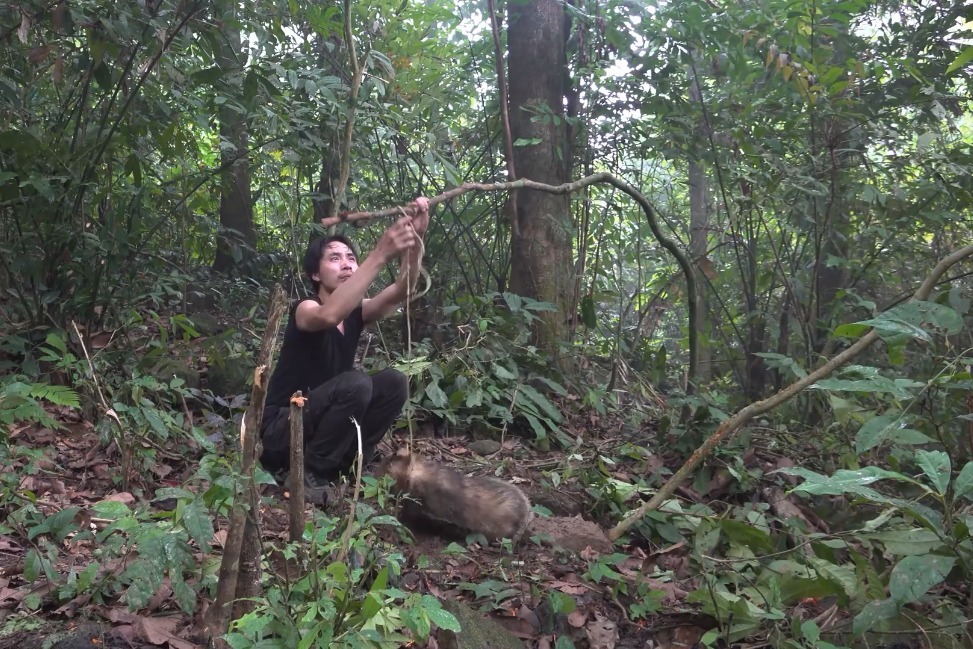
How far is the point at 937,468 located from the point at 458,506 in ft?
6.37

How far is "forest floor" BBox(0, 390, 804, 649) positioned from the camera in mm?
2332

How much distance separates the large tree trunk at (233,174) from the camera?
4383mm

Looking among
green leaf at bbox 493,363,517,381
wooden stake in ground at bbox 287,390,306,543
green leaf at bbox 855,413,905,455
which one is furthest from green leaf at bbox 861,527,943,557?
green leaf at bbox 493,363,517,381

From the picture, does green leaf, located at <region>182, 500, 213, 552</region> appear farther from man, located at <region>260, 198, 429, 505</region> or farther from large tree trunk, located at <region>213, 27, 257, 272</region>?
large tree trunk, located at <region>213, 27, 257, 272</region>

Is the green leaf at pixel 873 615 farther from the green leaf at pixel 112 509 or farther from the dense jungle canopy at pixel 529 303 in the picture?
the green leaf at pixel 112 509

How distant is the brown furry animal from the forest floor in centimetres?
8

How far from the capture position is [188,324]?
188 inches

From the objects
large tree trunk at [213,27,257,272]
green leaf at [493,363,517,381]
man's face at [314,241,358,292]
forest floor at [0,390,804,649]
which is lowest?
forest floor at [0,390,804,649]

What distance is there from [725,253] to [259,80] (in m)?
4.81

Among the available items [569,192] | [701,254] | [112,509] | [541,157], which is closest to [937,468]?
[569,192]

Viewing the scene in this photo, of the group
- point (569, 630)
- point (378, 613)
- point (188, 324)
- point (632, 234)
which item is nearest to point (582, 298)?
point (632, 234)

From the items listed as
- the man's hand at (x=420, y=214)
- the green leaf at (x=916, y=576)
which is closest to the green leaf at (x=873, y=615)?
the green leaf at (x=916, y=576)

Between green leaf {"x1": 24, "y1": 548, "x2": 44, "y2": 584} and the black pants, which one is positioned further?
the black pants

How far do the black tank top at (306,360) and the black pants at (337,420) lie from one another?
0.09 meters
